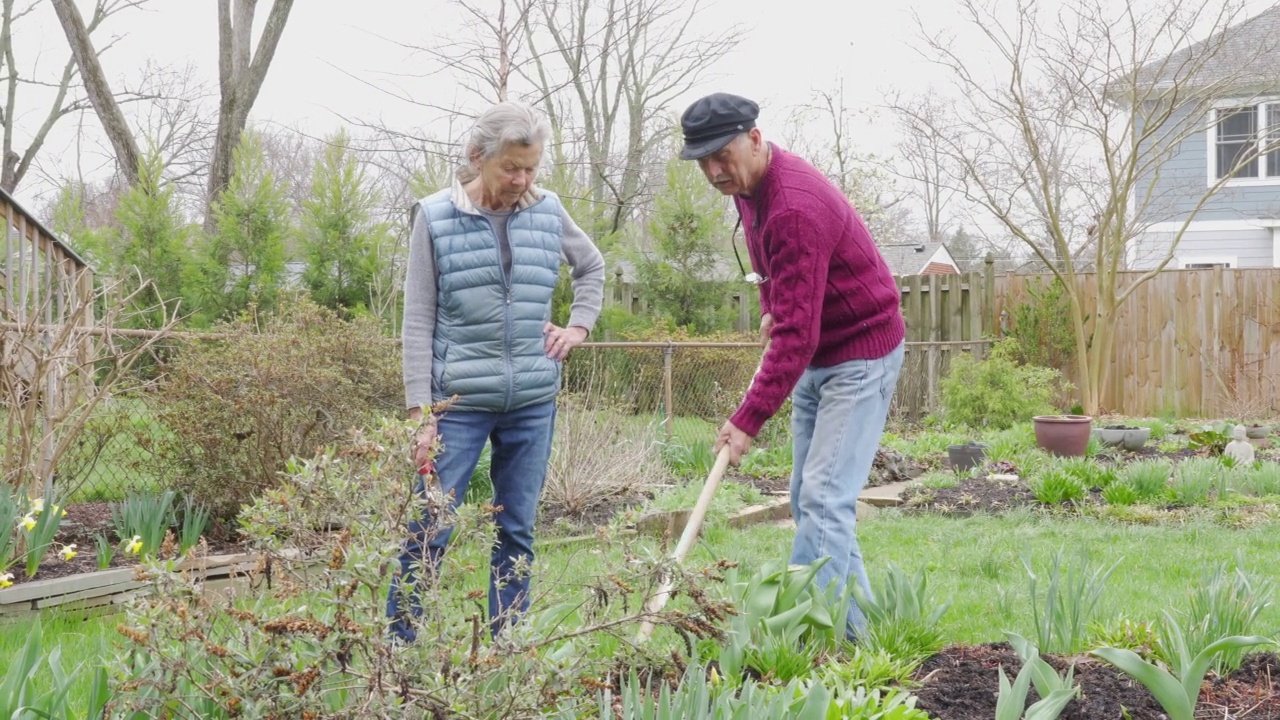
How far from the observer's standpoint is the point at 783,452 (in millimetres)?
8375

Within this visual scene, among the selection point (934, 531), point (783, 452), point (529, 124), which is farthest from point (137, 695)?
point (783, 452)

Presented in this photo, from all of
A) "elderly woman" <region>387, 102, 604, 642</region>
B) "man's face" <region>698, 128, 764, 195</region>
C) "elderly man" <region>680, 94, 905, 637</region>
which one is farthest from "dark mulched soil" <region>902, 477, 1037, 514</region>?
"man's face" <region>698, 128, 764, 195</region>

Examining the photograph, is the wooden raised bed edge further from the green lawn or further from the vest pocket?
the vest pocket

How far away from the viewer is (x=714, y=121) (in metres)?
2.84

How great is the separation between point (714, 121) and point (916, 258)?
25.4 metres

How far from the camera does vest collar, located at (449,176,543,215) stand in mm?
3203

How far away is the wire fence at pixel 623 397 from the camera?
521cm

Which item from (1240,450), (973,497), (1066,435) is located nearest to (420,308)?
(973,497)

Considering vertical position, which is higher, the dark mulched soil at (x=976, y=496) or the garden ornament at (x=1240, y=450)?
the garden ornament at (x=1240, y=450)

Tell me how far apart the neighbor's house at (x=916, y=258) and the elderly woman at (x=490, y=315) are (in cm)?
2351

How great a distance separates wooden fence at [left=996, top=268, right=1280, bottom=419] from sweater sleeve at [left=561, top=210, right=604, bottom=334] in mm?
10481

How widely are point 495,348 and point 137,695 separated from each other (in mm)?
1526

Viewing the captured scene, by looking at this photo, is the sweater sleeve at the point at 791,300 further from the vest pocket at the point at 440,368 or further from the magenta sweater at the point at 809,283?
the vest pocket at the point at 440,368

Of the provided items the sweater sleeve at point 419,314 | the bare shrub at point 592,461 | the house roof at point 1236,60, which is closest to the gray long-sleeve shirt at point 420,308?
the sweater sleeve at point 419,314
